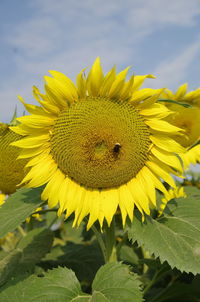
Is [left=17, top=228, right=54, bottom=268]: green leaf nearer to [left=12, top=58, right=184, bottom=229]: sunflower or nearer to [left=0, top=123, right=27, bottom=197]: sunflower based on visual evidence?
[left=0, top=123, right=27, bottom=197]: sunflower

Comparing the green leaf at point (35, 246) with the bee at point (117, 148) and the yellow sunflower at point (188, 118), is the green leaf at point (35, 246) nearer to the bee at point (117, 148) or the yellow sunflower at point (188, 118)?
the bee at point (117, 148)

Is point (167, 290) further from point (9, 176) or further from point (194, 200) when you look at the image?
point (9, 176)

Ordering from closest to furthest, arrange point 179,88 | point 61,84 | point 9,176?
point 61,84 < point 9,176 < point 179,88

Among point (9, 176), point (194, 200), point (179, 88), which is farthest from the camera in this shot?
point (179, 88)

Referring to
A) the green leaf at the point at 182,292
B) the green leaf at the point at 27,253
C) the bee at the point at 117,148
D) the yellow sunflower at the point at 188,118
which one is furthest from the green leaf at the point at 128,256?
the bee at the point at 117,148

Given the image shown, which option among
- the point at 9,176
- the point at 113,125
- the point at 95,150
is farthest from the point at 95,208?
the point at 9,176

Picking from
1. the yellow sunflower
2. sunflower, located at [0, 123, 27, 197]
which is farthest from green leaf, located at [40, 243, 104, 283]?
the yellow sunflower
